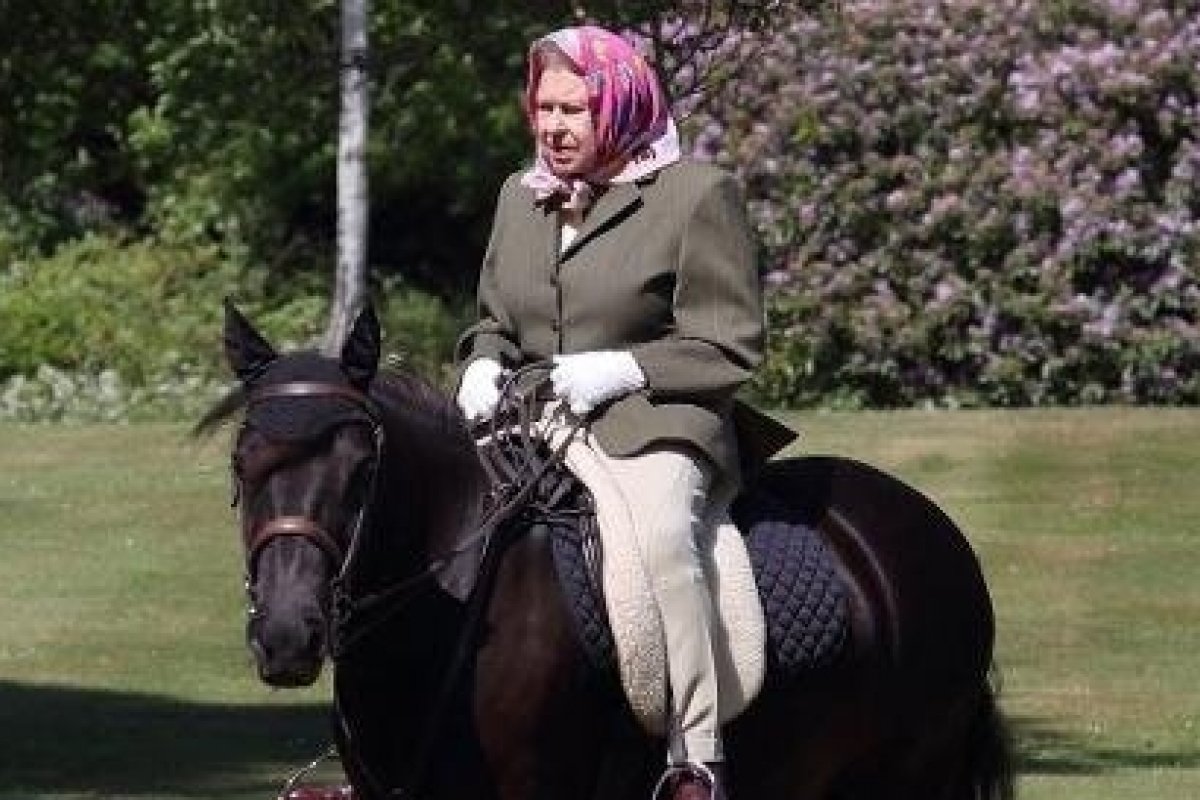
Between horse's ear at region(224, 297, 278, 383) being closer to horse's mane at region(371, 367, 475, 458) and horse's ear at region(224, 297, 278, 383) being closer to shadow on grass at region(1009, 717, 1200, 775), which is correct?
horse's mane at region(371, 367, 475, 458)

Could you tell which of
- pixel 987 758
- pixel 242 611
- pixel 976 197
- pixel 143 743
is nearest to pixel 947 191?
pixel 976 197

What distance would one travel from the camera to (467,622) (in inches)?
273

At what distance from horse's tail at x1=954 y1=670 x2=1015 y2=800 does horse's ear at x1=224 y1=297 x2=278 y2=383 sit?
2482 millimetres

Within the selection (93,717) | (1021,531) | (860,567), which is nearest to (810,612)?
(860,567)

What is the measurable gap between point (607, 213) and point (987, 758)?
1.91m

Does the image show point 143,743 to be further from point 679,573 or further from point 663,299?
point 679,573

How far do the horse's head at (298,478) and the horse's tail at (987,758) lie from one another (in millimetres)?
2328

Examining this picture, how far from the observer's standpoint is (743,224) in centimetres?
739

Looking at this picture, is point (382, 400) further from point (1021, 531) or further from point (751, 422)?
point (1021, 531)

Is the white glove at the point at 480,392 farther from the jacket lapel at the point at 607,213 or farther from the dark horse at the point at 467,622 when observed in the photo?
the jacket lapel at the point at 607,213

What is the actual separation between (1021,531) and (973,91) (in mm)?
5975

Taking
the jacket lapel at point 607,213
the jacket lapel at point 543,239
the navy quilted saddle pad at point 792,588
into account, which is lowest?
the navy quilted saddle pad at point 792,588

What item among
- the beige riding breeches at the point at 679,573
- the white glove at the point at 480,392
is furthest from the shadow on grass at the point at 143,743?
the beige riding breeches at the point at 679,573

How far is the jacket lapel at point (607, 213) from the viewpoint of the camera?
289 inches
